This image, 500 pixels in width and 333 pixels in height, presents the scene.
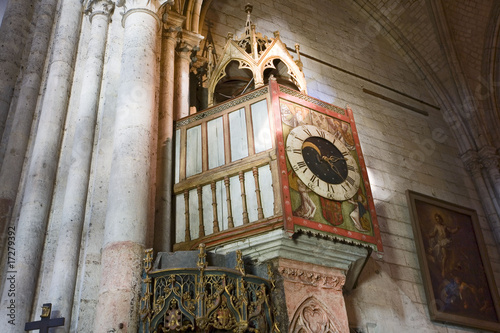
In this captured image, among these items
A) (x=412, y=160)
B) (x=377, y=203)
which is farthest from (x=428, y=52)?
(x=377, y=203)

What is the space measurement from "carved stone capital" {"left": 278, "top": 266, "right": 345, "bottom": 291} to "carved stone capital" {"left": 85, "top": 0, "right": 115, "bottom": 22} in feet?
13.8

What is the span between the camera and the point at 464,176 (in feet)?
37.4

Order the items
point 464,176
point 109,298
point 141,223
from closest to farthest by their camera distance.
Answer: point 109,298
point 141,223
point 464,176

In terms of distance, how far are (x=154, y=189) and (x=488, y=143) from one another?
8.73 meters

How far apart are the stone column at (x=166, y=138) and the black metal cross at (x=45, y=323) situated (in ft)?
4.76

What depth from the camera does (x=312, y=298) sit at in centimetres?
579

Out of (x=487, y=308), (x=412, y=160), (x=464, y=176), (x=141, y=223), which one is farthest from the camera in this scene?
(x=464, y=176)

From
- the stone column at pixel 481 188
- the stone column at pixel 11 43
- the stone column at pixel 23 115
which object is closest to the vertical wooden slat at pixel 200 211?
the stone column at pixel 23 115

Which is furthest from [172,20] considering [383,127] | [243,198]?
[383,127]

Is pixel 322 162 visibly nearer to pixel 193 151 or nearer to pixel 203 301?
pixel 193 151

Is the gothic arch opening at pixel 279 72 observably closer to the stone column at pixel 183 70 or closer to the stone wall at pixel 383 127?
the stone column at pixel 183 70

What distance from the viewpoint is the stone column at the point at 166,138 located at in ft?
19.4

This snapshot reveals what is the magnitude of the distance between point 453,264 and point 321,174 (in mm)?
4129

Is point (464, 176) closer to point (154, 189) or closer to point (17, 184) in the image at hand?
point (154, 189)
